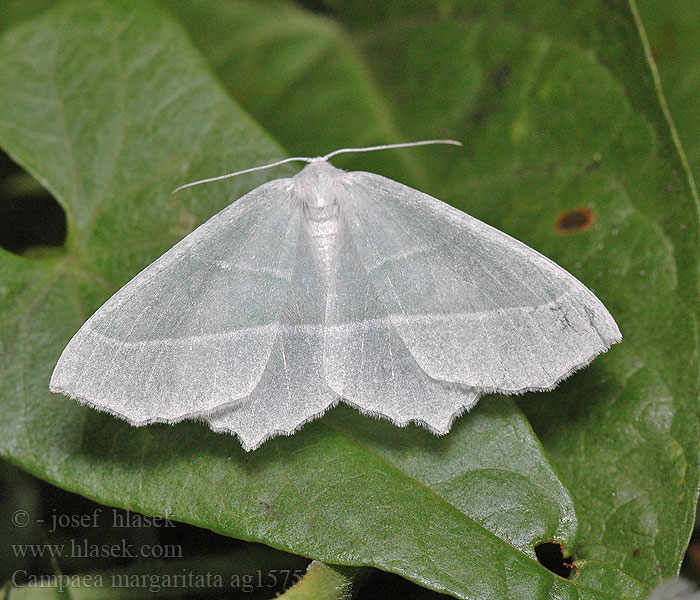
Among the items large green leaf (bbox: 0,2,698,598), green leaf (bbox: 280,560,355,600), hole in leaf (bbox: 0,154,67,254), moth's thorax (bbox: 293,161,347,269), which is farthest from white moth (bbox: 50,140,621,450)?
hole in leaf (bbox: 0,154,67,254)

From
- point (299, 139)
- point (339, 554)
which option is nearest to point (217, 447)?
point (339, 554)

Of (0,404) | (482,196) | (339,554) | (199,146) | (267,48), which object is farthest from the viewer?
(267,48)

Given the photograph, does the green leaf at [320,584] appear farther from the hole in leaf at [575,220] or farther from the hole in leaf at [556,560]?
the hole in leaf at [575,220]

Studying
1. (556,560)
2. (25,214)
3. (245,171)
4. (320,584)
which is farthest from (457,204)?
(25,214)

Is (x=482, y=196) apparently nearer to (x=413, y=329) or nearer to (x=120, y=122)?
(x=413, y=329)

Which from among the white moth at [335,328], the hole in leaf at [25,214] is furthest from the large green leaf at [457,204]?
the hole in leaf at [25,214]

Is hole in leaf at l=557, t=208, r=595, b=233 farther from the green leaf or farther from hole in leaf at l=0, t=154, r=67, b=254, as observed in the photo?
hole in leaf at l=0, t=154, r=67, b=254

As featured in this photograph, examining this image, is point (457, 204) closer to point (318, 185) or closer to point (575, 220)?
point (575, 220)

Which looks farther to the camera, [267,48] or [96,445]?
[267,48]
